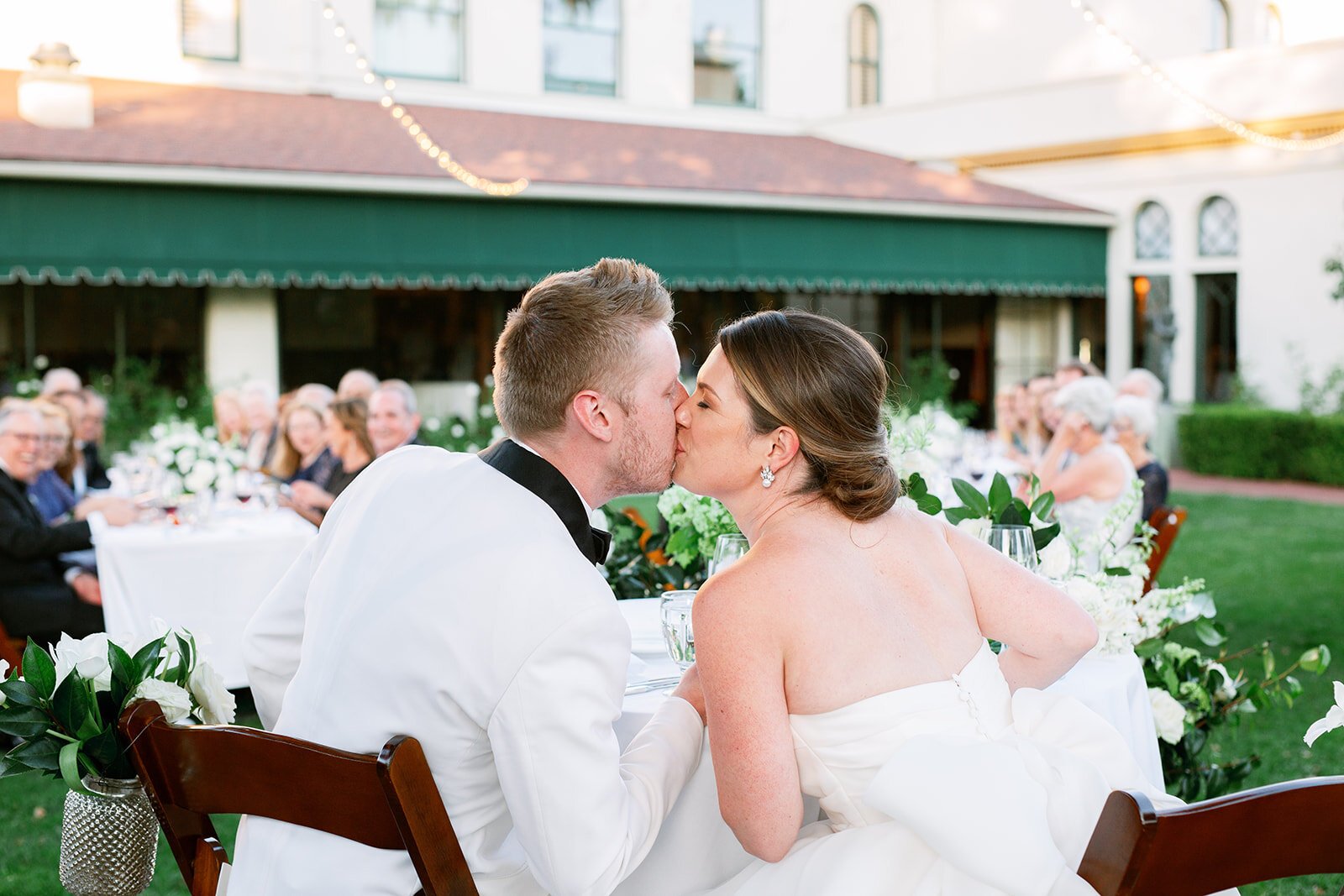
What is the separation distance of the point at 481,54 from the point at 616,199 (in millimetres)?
5193

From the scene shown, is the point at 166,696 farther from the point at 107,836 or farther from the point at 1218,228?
the point at 1218,228

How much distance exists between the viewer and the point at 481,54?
1916cm

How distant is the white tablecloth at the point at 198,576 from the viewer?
20.1 ft

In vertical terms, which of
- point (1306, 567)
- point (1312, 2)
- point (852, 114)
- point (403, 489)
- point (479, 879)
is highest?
point (1312, 2)

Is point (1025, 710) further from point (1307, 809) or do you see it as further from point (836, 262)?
point (836, 262)

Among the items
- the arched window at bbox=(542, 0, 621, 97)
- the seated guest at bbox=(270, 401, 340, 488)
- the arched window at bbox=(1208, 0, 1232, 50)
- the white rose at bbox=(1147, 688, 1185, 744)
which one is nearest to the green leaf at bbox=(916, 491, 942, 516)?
the white rose at bbox=(1147, 688, 1185, 744)

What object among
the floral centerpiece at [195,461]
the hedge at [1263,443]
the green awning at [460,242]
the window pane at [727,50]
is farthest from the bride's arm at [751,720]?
the window pane at [727,50]

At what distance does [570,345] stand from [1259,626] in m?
6.88

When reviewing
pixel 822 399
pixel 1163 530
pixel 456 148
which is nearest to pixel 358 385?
pixel 1163 530

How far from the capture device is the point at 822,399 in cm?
231

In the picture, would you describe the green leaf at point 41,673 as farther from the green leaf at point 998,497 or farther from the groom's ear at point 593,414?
the green leaf at point 998,497

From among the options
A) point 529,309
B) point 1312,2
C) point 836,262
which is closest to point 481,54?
point 836,262

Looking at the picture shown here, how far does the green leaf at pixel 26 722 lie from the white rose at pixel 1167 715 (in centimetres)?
275

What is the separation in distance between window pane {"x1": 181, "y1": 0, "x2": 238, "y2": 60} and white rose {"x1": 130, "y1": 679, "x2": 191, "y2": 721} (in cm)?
1668
